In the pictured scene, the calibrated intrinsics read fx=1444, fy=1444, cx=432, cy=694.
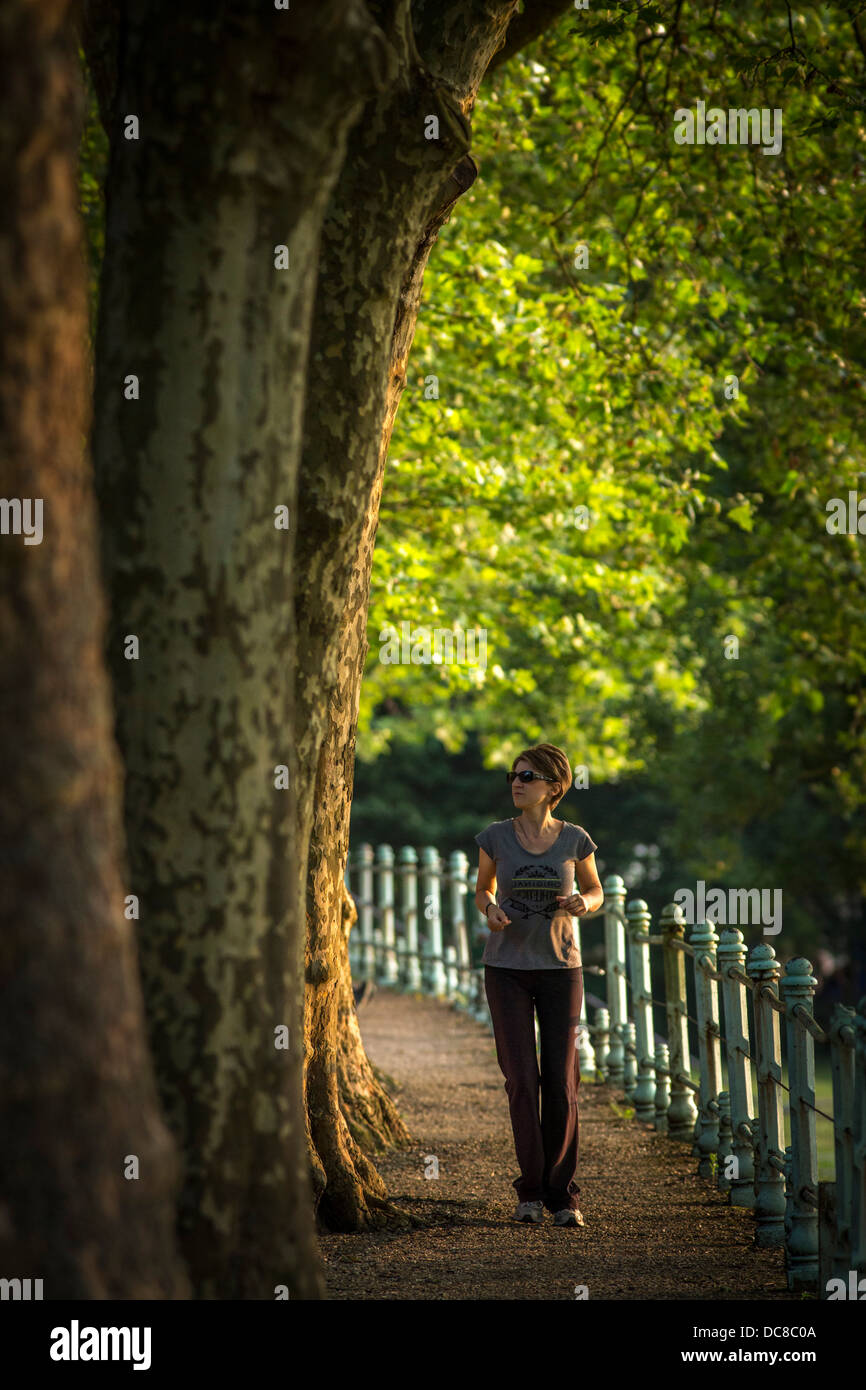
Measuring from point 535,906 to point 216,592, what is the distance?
333 cm

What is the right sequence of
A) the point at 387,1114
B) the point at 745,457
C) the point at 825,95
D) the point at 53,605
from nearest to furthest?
the point at 53,605, the point at 387,1114, the point at 825,95, the point at 745,457

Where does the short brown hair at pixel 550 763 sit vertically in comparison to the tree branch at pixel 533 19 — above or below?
below

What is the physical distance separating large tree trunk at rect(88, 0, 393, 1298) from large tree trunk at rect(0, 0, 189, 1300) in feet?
1.74

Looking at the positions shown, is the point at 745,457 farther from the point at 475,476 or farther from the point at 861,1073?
the point at 861,1073

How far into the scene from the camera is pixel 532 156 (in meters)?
13.2

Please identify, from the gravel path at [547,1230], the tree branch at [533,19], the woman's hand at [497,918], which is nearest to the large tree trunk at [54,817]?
the gravel path at [547,1230]

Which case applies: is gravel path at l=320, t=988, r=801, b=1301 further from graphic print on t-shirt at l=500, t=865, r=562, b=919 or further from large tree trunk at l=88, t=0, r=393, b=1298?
large tree trunk at l=88, t=0, r=393, b=1298

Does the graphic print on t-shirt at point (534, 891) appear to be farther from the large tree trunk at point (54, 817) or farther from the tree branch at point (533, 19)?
the tree branch at point (533, 19)

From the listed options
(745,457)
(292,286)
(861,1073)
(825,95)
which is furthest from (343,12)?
(745,457)

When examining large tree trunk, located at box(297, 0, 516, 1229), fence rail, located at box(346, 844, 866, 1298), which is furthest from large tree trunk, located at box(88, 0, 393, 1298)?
fence rail, located at box(346, 844, 866, 1298)

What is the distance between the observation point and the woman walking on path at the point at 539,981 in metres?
6.19

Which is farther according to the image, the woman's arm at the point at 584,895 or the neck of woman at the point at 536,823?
the neck of woman at the point at 536,823

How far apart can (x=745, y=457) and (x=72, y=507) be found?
16.0 meters

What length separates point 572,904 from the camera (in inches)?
243
